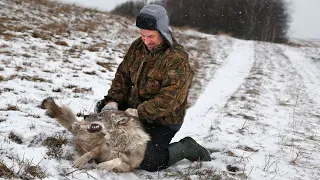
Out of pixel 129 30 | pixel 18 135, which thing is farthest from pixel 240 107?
pixel 129 30

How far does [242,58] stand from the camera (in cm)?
1580

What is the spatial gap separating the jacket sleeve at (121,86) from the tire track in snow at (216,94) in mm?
1092

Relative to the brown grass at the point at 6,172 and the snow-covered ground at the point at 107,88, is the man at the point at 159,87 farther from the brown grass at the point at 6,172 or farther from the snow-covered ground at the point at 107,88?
the brown grass at the point at 6,172

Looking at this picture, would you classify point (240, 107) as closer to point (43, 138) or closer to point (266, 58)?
point (43, 138)

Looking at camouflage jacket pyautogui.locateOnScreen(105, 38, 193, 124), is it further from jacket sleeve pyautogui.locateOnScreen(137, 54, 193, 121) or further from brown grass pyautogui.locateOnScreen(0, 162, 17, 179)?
brown grass pyautogui.locateOnScreen(0, 162, 17, 179)

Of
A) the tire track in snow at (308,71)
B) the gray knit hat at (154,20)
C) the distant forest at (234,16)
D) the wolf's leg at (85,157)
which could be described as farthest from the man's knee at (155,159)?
the distant forest at (234,16)

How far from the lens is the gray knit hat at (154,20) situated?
3492mm

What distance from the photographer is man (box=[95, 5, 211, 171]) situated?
3498 mm

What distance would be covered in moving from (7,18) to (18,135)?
9.43 m

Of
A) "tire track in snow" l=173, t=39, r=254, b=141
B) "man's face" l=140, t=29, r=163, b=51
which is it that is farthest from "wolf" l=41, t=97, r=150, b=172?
"tire track in snow" l=173, t=39, r=254, b=141

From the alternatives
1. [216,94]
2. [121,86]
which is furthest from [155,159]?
[216,94]

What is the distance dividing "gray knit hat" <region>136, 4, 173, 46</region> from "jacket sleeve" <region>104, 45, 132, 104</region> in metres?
0.66

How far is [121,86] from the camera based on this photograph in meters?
4.16

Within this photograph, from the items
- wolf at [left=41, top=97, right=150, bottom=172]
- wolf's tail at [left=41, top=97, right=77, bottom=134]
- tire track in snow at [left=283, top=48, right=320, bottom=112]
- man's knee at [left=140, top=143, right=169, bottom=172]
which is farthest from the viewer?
tire track in snow at [left=283, top=48, right=320, bottom=112]
